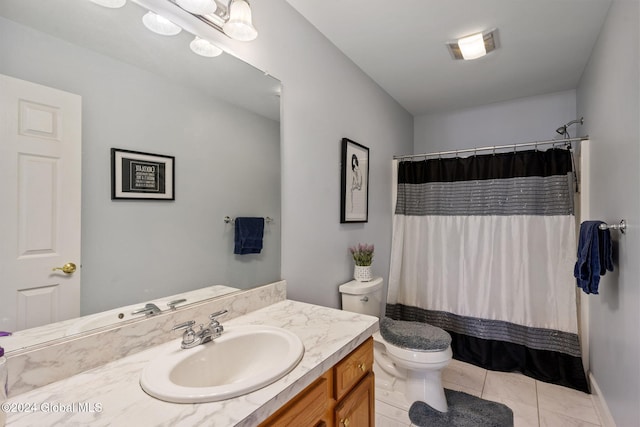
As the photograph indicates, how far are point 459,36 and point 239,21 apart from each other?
1.41 m

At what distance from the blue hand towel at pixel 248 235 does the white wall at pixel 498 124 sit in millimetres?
2443

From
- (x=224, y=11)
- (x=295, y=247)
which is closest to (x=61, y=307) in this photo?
(x=295, y=247)

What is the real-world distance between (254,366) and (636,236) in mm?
A: 1608

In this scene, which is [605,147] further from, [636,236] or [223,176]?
[223,176]

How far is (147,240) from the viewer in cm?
106

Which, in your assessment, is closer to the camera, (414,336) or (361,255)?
(414,336)

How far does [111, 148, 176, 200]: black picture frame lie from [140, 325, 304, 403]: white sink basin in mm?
529

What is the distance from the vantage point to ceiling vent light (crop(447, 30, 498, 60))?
190 cm

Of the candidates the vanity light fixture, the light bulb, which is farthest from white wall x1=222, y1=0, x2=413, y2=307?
the light bulb

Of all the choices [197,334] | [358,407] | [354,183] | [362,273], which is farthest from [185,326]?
[354,183]

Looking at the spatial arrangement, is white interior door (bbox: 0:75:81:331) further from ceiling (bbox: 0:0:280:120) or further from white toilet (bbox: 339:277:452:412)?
white toilet (bbox: 339:277:452:412)

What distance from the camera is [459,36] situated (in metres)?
1.90

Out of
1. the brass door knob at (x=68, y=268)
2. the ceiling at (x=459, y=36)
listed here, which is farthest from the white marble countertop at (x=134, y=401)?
the ceiling at (x=459, y=36)

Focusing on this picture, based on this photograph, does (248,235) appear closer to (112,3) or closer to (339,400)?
(339,400)
